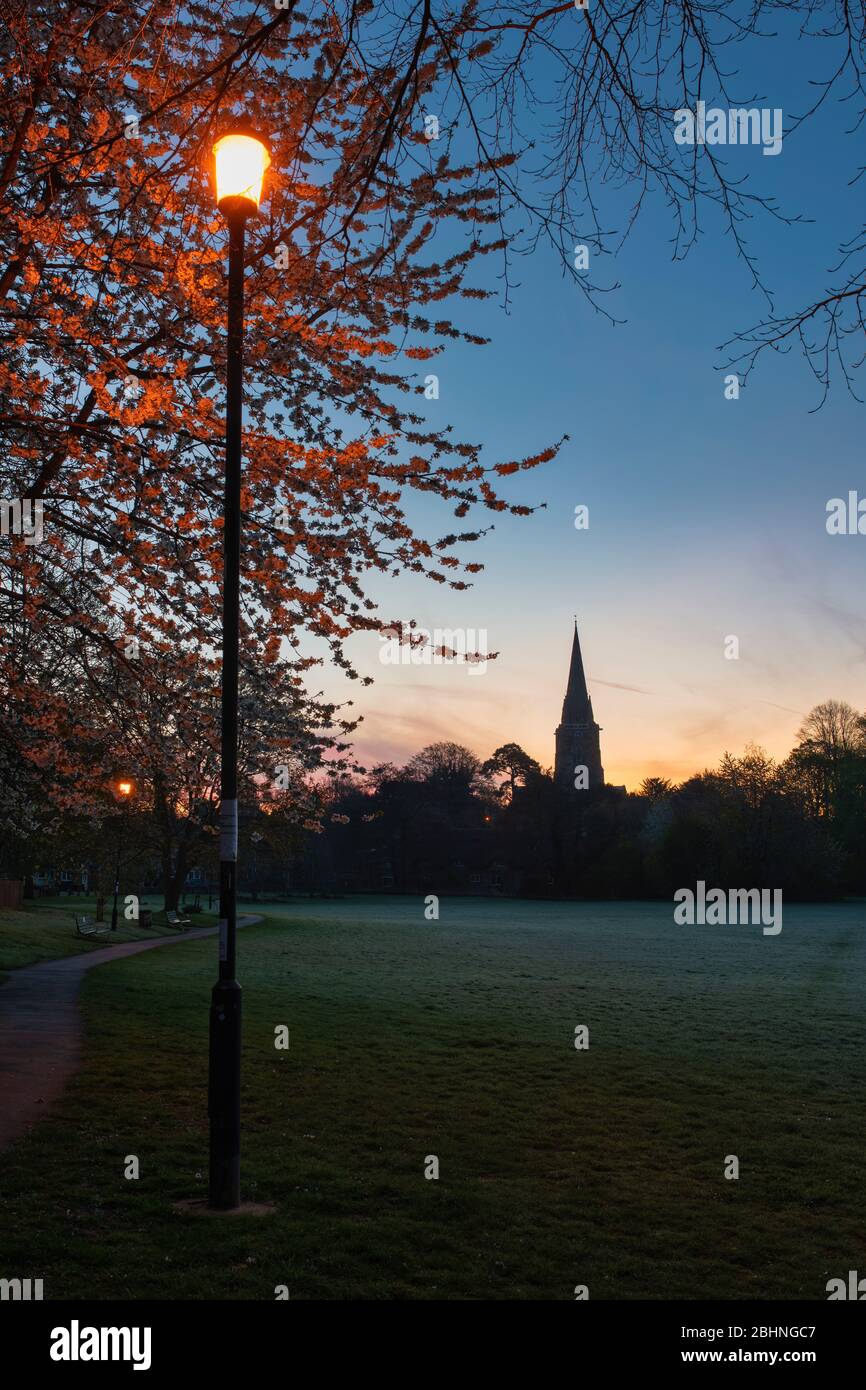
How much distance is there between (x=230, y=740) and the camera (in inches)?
275

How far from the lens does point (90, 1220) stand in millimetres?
6375

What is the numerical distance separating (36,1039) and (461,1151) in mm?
6876

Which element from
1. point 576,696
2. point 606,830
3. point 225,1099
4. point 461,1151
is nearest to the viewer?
point 225,1099

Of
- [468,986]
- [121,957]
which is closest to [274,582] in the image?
[468,986]

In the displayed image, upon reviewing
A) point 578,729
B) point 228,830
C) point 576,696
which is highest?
point 576,696

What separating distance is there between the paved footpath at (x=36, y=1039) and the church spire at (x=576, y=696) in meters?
134

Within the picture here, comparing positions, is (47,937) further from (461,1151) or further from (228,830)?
(228,830)

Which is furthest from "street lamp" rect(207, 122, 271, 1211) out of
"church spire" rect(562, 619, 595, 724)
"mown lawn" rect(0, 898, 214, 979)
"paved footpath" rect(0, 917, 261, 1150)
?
"church spire" rect(562, 619, 595, 724)

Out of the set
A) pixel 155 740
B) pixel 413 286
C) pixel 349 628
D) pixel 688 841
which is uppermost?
pixel 413 286

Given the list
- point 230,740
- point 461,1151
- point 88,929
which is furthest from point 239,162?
point 88,929

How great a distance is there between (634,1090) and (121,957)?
1827 cm

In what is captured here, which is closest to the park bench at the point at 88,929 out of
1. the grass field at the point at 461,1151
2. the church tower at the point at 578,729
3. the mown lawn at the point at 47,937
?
the mown lawn at the point at 47,937

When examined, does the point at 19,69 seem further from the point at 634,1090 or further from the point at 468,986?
the point at 468,986

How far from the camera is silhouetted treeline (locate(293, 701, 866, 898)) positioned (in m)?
78.0
